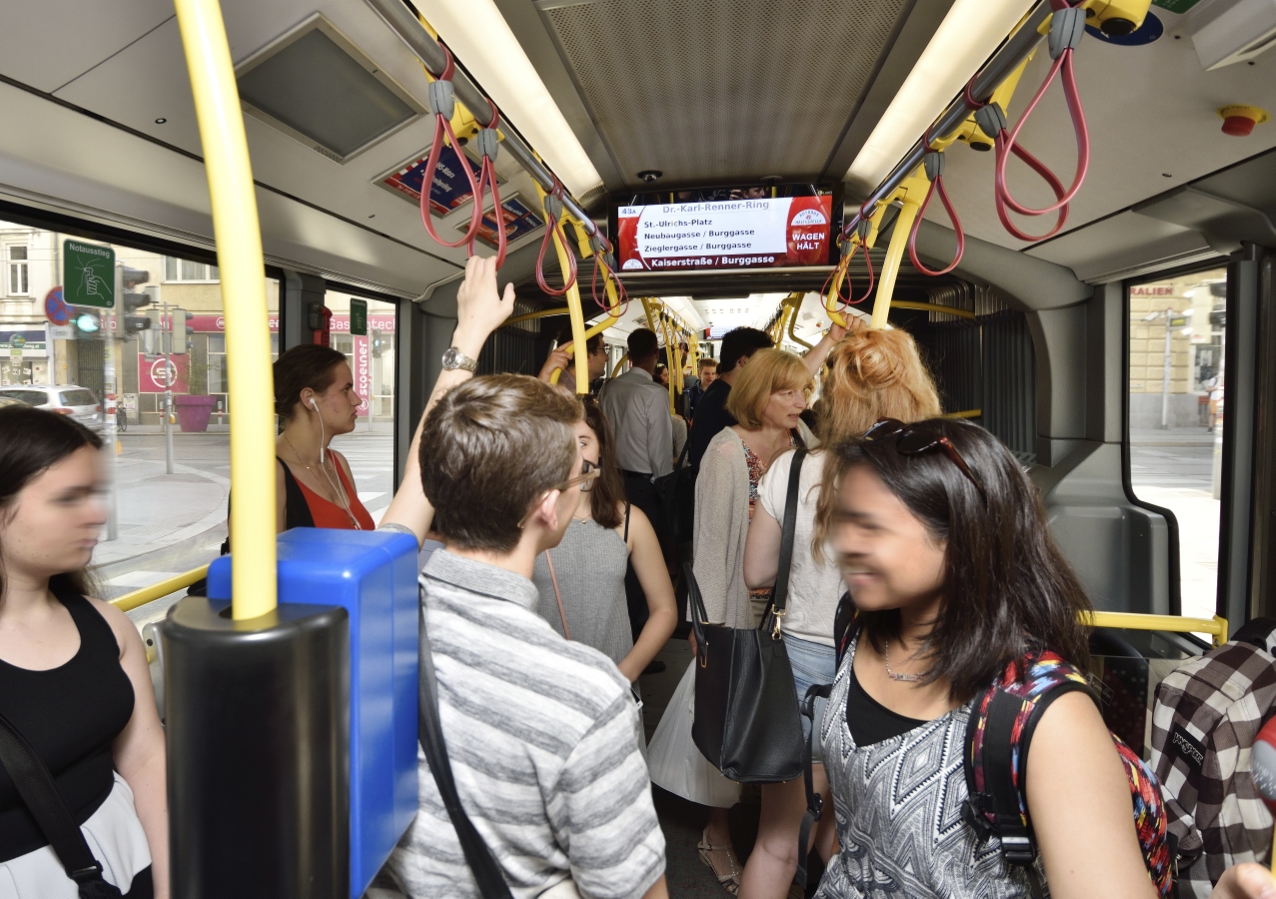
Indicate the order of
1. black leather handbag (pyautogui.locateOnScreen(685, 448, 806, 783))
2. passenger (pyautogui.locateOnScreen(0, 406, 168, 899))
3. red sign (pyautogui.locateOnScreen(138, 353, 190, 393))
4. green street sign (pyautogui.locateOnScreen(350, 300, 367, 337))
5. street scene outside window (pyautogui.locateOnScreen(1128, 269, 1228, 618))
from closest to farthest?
passenger (pyautogui.locateOnScreen(0, 406, 168, 899))
black leather handbag (pyautogui.locateOnScreen(685, 448, 806, 783))
red sign (pyautogui.locateOnScreen(138, 353, 190, 393))
street scene outside window (pyautogui.locateOnScreen(1128, 269, 1228, 618))
green street sign (pyautogui.locateOnScreen(350, 300, 367, 337))

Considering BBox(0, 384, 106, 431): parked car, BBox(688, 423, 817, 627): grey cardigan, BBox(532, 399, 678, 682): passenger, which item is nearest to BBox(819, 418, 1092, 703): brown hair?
BBox(532, 399, 678, 682): passenger

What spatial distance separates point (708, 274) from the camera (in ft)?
14.8

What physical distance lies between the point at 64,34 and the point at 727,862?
3020 mm

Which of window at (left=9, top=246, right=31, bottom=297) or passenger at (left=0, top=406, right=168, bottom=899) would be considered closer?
passenger at (left=0, top=406, right=168, bottom=899)

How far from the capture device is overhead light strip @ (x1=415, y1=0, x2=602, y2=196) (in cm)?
239

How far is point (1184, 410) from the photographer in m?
4.12

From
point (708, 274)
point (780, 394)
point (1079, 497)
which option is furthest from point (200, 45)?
point (1079, 497)

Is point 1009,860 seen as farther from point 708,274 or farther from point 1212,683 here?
point 708,274

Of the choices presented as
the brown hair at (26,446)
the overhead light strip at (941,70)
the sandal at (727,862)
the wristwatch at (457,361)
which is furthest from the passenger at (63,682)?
the overhead light strip at (941,70)

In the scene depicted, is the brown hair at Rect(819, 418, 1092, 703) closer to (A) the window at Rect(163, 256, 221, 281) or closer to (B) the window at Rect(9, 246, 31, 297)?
(B) the window at Rect(9, 246, 31, 297)

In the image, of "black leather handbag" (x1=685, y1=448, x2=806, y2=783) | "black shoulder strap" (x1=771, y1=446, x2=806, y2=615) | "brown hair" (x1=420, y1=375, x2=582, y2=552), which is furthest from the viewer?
"black shoulder strap" (x1=771, y1=446, x2=806, y2=615)

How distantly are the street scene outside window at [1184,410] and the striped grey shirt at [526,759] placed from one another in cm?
371

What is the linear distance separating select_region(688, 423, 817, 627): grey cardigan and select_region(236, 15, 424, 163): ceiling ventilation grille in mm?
1773

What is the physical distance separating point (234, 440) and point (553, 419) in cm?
49
